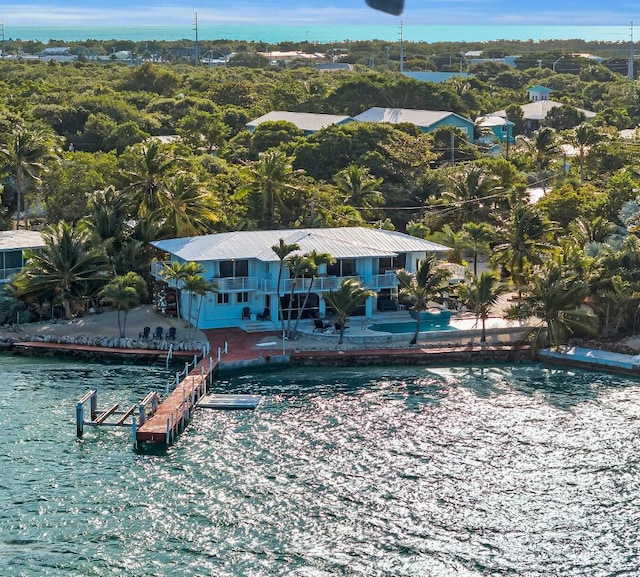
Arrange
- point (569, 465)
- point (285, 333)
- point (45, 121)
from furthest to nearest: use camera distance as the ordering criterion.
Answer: point (45, 121) < point (285, 333) < point (569, 465)

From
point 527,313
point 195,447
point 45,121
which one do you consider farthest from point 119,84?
point 195,447

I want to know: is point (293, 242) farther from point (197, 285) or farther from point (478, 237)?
point (478, 237)

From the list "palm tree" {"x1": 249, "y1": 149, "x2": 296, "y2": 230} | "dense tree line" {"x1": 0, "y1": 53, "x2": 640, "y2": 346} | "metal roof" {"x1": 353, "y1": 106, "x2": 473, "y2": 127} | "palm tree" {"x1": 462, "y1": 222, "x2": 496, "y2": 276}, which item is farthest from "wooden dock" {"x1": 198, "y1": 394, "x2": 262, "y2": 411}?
"metal roof" {"x1": 353, "y1": 106, "x2": 473, "y2": 127}

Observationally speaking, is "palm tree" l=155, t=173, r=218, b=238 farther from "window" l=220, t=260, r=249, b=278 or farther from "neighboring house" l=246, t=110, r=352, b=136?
"neighboring house" l=246, t=110, r=352, b=136

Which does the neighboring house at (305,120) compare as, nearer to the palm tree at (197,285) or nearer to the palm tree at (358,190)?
the palm tree at (358,190)

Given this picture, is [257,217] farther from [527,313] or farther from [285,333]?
[527,313]

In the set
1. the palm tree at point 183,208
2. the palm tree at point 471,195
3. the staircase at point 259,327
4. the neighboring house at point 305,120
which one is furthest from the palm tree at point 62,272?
the neighboring house at point 305,120
